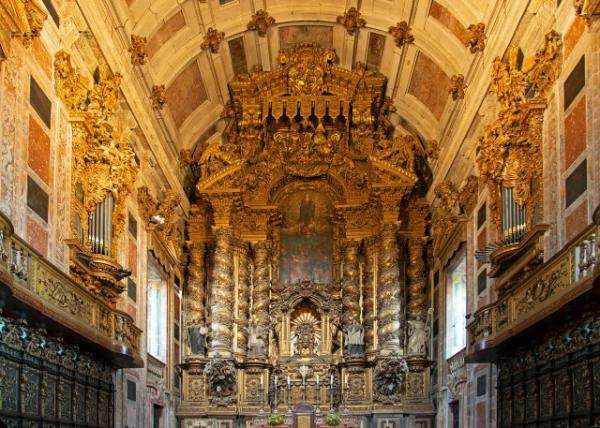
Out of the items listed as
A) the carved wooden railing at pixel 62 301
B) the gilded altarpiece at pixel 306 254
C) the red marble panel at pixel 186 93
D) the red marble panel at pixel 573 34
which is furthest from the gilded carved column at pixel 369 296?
the red marble panel at pixel 573 34

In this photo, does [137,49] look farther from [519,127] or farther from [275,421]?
[275,421]

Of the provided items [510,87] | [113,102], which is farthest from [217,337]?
[510,87]

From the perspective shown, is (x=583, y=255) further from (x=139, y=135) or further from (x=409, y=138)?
(x=409, y=138)

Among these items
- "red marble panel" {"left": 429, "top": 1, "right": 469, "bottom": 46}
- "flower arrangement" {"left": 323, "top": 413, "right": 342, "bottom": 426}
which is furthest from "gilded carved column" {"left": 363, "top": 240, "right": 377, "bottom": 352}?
"red marble panel" {"left": 429, "top": 1, "right": 469, "bottom": 46}

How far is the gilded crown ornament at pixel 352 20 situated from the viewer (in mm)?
27016

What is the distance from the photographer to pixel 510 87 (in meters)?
18.5

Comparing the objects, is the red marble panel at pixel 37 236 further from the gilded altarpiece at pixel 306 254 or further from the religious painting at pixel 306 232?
the religious painting at pixel 306 232

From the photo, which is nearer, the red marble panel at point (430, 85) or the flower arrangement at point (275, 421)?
the flower arrangement at point (275, 421)

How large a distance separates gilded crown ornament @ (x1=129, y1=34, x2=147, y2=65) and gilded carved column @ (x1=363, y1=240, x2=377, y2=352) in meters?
10.1

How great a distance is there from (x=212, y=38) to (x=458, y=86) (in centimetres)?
692

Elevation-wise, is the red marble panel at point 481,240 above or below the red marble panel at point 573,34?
below

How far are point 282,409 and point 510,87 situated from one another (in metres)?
14.1

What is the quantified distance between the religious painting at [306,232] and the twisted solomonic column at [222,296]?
6.62 ft

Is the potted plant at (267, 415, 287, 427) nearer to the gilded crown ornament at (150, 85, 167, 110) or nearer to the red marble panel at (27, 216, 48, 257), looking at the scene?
the gilded crown ornament at (150, 85, 167, 110)
